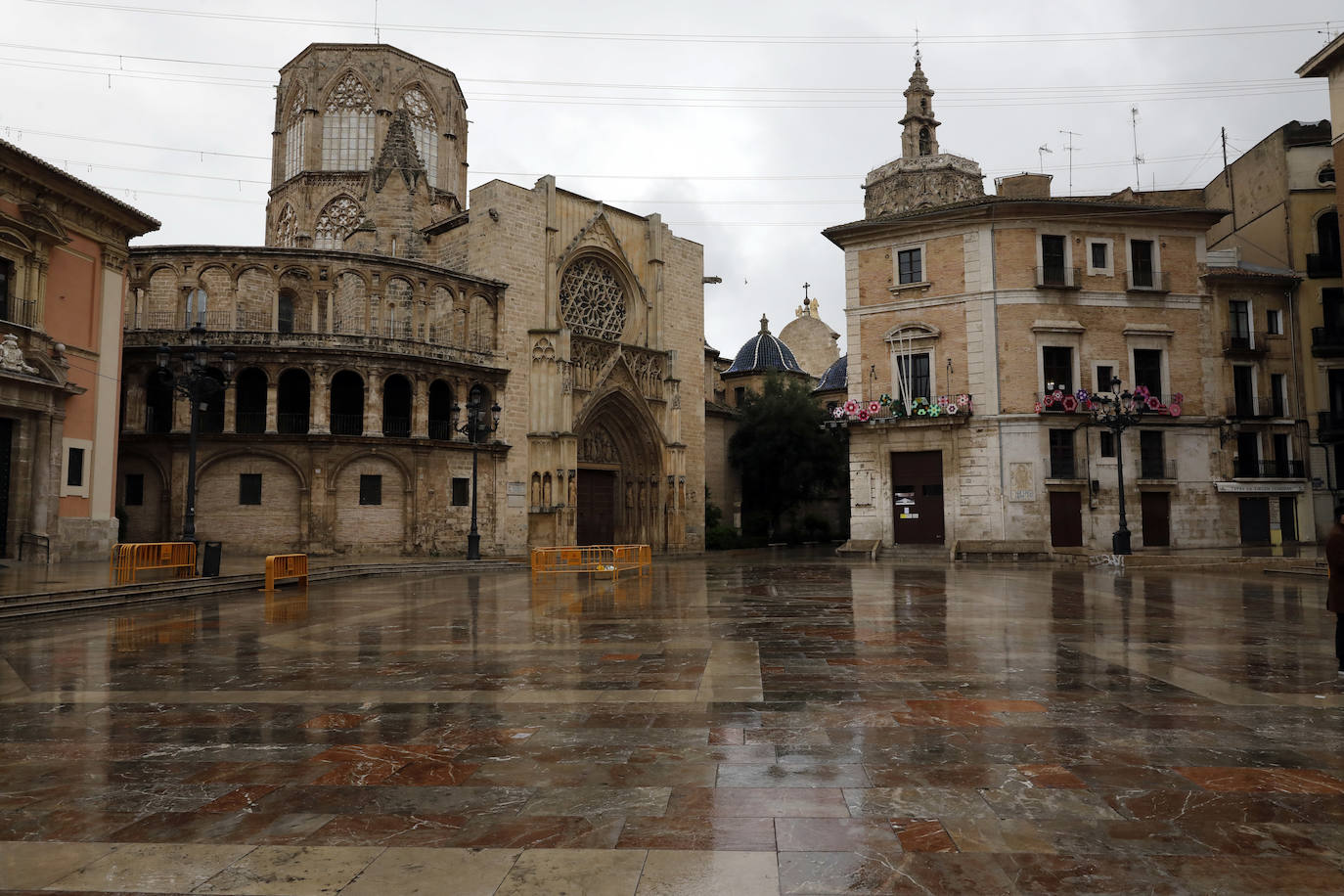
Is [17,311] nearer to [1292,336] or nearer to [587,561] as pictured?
[587,561]

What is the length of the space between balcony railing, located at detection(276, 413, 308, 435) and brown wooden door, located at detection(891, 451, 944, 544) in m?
22.3

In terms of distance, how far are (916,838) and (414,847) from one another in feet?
7.41

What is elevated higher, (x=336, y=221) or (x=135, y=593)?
(x=336, y=221)

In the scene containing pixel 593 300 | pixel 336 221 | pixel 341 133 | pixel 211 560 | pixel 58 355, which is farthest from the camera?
pixel 341 133

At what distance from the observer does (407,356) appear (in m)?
32.2

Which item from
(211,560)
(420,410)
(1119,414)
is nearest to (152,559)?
(211,560)

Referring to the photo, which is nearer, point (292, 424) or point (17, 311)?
point (17, 311)

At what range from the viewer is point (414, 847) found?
382 centimetres

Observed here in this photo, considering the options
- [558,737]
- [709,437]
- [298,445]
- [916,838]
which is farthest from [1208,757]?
[709,437]

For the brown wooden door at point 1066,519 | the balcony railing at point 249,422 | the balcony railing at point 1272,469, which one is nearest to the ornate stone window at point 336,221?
the balcony railing at point 249,422

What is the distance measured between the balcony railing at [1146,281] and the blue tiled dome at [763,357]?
27721mm

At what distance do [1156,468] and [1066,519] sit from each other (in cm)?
414

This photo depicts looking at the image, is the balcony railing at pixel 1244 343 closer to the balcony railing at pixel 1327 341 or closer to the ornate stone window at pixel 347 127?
the balcony railing at pixel 1327 341

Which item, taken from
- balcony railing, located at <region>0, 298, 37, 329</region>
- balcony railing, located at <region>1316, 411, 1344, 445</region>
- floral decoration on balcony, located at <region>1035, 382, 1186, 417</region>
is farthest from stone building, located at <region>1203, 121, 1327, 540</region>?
balcony railing, located at <region>0, 298, 37, 329</region>
